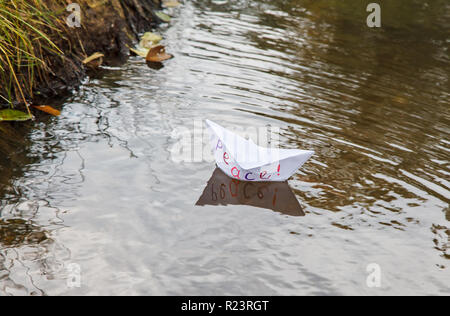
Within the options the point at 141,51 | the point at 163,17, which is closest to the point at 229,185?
the point at 141,51

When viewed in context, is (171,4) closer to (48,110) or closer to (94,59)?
(94,59)

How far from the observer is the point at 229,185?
12.9 feet

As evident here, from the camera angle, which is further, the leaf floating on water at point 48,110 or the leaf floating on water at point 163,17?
the leaf floating on water at point 163,17

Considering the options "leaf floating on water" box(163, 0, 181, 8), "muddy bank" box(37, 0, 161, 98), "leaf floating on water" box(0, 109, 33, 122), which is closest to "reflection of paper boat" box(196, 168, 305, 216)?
"leaf floating on water" box(0, 109, 33, 122)

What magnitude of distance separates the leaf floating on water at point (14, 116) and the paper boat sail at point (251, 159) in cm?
191

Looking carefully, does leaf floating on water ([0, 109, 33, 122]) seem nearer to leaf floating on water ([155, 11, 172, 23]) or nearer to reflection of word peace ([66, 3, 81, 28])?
reflection of word peace ([66, 3, 81, 28])

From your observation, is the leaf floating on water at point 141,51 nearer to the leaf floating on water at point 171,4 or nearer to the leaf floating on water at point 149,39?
the leaf floating on water at point 149,39

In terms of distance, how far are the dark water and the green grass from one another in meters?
0.46

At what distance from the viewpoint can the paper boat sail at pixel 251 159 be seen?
3.82 metres

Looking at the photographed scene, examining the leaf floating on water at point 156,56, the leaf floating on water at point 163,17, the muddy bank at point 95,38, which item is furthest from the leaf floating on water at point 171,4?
the leaf floating on water at point 156,56

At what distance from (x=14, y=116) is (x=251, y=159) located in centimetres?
235

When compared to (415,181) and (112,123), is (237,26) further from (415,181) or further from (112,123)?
(415,181)

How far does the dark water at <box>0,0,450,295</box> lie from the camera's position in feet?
9.80
